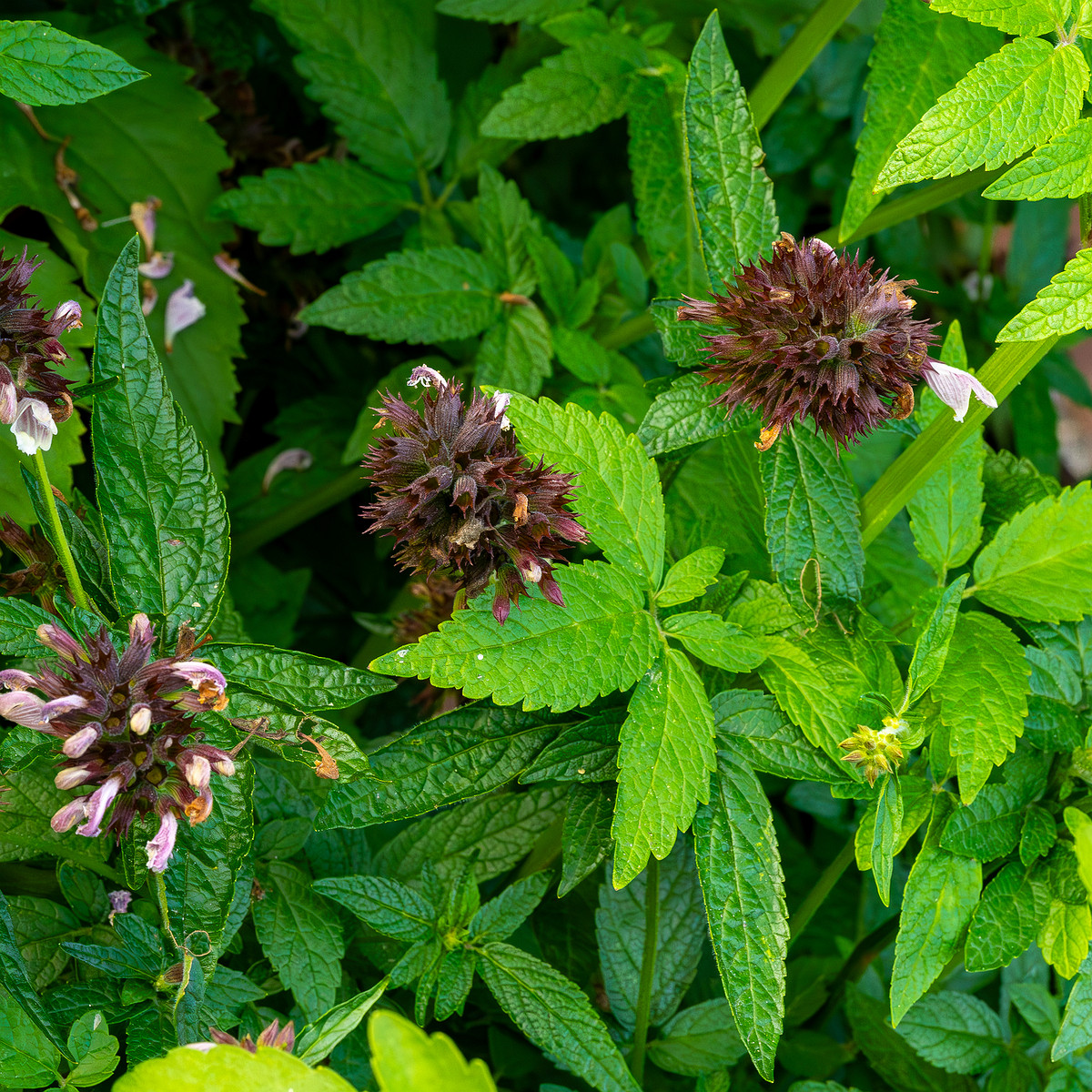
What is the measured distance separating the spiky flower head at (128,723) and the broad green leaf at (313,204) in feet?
2.83

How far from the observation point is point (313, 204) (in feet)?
4.91

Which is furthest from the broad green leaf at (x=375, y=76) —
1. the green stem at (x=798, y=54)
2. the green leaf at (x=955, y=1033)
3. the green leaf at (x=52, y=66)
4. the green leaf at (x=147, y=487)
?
the green leaf at (x=955, y=1033)

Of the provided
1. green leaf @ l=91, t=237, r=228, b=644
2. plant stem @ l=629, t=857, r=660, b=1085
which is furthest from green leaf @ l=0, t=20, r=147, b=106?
plant stem @ l=629, t=857, r=660, b=1085

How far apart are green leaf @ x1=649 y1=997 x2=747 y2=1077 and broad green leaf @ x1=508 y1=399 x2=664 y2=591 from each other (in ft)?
1.60

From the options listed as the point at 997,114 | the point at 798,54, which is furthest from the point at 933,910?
the point at 798,54

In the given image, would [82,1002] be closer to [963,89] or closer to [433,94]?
[963,89]

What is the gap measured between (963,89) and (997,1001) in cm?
122

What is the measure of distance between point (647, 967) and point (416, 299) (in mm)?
880

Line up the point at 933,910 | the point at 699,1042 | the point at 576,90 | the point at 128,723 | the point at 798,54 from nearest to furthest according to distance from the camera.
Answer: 1. the point at 128,723
2. the point at 933,910
3. the point at 699,1042
4. the point at 798,54
5. the point at 576,90

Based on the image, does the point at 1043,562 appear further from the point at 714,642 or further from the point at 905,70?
the point at 905,70

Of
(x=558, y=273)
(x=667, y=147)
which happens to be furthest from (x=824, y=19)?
(x=558, y=273)

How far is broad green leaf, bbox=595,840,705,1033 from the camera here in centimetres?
109

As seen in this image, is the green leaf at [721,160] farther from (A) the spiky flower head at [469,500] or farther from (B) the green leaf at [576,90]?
(B) the green leaf at [576,90]

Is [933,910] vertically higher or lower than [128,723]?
lower
